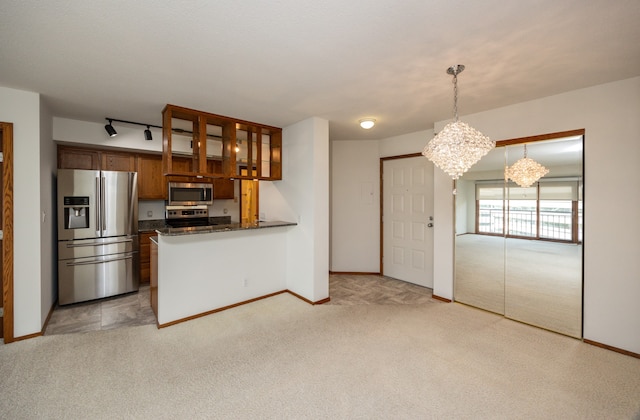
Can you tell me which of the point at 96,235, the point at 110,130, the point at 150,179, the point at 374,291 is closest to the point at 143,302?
the point at 96,235

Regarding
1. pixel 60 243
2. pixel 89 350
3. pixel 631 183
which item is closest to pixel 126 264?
pixel 60 243

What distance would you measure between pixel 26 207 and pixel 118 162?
6.06 ft

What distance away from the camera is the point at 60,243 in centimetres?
356

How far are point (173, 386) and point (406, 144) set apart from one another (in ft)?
14.3

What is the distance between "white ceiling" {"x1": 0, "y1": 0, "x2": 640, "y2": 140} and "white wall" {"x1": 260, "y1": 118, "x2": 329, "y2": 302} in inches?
26.8

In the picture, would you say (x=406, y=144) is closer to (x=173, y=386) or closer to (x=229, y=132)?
(x=229, y=132)

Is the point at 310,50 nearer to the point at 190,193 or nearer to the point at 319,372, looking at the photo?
the point at 319,372

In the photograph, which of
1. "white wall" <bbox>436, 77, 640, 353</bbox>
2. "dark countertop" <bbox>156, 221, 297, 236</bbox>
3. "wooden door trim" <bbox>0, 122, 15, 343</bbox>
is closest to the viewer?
"white wall" <bbox>436, 77, 640, 353</bbox>

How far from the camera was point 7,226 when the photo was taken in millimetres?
2658

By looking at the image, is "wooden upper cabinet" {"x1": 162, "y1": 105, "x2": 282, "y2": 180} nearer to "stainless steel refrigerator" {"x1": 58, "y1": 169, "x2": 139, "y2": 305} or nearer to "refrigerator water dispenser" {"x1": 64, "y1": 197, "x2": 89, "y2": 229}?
"stainless steel refrigerator" {"x1": 58, "y1": 169, "x2": 139, "y2": 305}

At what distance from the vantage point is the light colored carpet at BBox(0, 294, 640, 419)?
1853 millimetres

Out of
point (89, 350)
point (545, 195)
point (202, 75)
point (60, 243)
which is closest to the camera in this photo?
point (202, 75)

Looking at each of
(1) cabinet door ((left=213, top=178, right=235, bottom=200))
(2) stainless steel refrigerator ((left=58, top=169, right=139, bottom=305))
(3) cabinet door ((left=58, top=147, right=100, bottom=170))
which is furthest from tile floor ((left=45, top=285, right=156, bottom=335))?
(1) cabinet door ((left=213, top=178, right=235, bottom=200))

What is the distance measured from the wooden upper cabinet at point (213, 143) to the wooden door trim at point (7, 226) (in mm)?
1308
